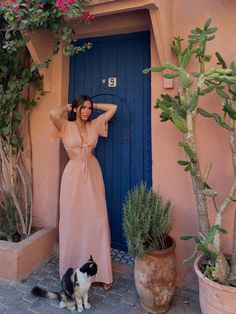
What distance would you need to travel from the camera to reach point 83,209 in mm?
3094

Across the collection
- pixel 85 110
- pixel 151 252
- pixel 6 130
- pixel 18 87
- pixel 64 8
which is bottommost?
pixel 151 252

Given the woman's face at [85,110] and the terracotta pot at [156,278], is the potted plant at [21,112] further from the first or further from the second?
the terracotta pot at [156,278]

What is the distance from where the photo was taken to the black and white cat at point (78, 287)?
2590mm

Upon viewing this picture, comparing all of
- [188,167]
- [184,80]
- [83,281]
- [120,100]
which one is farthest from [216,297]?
[120,100]

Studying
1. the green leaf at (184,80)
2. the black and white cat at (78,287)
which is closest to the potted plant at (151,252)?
the black and white cat at (78,287)

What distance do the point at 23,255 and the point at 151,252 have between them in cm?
157

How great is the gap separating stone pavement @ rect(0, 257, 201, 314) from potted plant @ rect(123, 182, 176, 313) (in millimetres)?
189

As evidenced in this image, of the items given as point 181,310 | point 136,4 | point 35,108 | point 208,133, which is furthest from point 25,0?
point 181,310

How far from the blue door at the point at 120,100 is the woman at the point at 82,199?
18.9 inches

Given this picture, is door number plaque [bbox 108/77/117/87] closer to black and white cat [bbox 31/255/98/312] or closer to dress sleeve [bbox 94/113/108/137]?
dress sleeve [bbox 94/113/108/137]

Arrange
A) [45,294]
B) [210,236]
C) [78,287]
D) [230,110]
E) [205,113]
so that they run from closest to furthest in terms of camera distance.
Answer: [210,236] → [230,110] → [205,113] → [78,287] → [45,294]

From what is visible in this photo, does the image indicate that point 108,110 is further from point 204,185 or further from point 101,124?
point 204,185

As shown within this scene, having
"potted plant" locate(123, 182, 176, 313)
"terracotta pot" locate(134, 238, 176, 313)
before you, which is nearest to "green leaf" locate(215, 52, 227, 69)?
"potted plant" locate(123, 182, 176, 313)

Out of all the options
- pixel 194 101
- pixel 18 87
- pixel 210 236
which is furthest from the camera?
pixel 18 87
